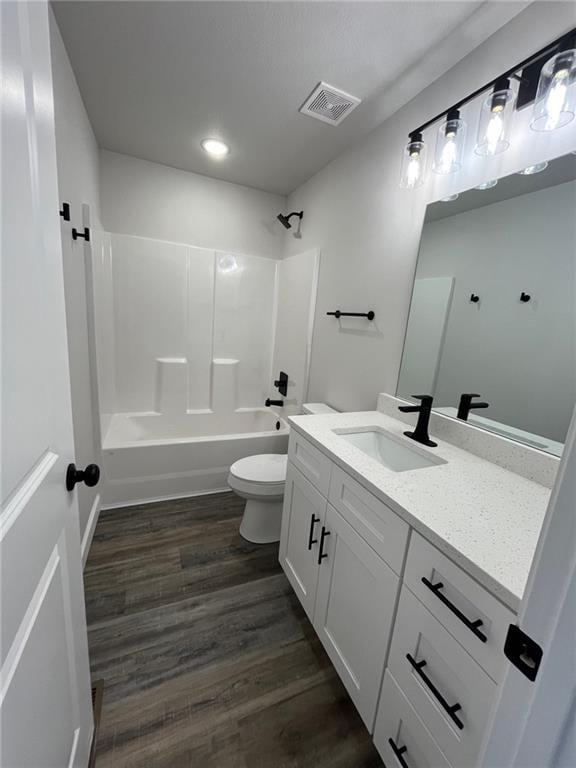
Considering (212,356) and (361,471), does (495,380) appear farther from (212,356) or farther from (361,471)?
(212,356)

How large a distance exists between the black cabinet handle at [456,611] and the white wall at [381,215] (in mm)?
1066

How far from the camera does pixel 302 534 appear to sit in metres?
1.44

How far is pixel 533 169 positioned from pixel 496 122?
8.8 inches

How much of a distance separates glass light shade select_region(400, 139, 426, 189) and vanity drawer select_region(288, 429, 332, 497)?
51.3 inches

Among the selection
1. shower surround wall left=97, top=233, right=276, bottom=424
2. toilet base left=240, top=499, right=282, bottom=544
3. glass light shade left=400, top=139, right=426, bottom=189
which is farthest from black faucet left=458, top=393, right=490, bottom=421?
shower surround wall left=97, top=233, right=276, bottom=424

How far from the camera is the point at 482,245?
1261 millimetres

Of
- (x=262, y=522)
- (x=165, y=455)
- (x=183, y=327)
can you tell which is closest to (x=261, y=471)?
(x=262, y=522)

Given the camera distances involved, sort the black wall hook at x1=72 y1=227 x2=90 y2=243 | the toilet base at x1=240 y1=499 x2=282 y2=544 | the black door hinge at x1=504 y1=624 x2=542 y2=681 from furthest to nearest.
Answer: the toilet base at x1=240 y1=499 x2=282 y2=544 < the black wall hook at x1=72 y1=227 x2=90 y2=243 < the black door hinge at x1=504 y1=624 x2=542 y2=681

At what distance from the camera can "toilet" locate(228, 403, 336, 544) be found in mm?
1834

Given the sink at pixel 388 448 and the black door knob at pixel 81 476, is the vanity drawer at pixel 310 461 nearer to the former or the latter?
the sink at pixel 388 448

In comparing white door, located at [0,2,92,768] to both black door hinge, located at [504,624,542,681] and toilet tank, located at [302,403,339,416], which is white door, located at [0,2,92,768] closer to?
black door hinge, located at [504,624,542,681]

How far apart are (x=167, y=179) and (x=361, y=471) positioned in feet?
8.94

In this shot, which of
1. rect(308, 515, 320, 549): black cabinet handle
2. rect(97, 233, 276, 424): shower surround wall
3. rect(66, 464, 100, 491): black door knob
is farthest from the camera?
rect(97, 233, 276, 424): shower surround wall

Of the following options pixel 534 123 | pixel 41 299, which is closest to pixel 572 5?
pixel 534 123
